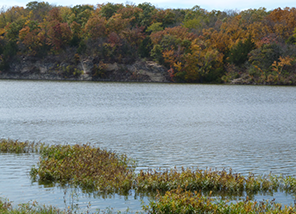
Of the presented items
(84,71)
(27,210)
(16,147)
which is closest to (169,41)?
(84,71)

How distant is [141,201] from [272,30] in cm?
9221

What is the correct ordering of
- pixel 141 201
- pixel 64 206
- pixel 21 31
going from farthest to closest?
pixel 21 31 → pixel 141 201 → pixel 64 206

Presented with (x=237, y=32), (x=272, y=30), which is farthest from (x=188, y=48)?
(x=272, y=30)

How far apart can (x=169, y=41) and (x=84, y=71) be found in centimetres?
2495

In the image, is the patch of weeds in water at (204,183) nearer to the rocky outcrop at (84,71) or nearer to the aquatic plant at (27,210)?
the aquatic plant at (27,210)

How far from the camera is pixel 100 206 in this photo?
11211mm

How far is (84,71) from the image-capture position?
323ft

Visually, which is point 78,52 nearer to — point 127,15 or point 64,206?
point 127,15

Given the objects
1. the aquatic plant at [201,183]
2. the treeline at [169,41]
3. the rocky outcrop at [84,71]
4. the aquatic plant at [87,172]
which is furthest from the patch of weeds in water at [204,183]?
the rocky outcrop at [84,71]

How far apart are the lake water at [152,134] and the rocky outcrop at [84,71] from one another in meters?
53.5

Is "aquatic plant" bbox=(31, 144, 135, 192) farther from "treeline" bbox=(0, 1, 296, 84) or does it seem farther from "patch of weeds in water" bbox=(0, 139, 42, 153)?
"treeline" bbox=(0, 1, 296, 84)

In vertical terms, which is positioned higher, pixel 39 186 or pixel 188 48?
pixel 188 48

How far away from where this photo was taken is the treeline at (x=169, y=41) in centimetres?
8962

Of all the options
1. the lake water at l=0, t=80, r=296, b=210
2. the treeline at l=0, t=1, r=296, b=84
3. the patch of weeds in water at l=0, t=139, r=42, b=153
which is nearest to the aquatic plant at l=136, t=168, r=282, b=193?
the lake water at l=0, t=80, r=296, b=210
